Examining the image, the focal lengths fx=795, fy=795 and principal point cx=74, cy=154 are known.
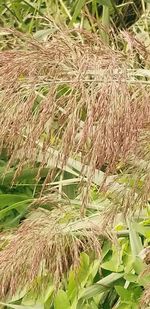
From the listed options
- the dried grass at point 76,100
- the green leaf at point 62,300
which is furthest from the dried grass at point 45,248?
the dried grass at point 76,100

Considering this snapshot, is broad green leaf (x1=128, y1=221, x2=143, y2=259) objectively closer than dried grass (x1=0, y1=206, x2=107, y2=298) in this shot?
No

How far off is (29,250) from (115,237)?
0.75ft

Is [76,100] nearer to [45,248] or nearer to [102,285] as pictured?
[45,248]

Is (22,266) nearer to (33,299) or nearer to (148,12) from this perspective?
(33,299)

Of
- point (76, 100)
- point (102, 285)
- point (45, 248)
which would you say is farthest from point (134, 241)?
point (76, 100)

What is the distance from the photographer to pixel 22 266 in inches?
55.8

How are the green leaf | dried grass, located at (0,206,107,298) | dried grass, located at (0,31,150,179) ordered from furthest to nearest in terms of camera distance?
the green leaf, dried grass, located at (0,206,107,298), dried grass, located at (0,31,150,179)

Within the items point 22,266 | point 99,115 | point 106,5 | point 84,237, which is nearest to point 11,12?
point 106,5

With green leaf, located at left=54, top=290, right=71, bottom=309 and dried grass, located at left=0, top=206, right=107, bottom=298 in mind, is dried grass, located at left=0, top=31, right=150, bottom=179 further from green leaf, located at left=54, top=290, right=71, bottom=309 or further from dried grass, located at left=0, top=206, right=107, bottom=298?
green leaf, located at left=54, top=290, right=71, bottom=309

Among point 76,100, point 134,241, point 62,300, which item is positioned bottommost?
point 62,300

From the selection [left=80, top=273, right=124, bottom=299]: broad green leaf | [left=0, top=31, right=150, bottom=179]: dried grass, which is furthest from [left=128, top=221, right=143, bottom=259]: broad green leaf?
[left=0, top=31, right=150, bottom=179]: dried grass

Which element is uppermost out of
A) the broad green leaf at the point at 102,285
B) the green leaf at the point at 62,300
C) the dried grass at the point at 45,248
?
the dried grass at the point at 45,248

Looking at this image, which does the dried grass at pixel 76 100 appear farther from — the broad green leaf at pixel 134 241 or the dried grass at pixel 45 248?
the broad green leaf at pixel 134 241

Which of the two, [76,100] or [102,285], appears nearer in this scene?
[76,100]
